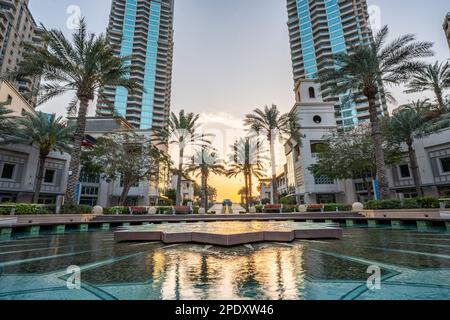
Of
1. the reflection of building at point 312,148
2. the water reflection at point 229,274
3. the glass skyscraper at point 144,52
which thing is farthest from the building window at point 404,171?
the glass skyscraper at point 144,52

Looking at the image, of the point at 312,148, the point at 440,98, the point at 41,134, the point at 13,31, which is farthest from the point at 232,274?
the point at 13,31

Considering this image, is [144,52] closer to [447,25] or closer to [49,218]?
[49,218]

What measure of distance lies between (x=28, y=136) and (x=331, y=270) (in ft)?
106

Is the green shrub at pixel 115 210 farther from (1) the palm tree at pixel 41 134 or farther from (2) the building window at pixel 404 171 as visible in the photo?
(2) the building window at pixel 404 171

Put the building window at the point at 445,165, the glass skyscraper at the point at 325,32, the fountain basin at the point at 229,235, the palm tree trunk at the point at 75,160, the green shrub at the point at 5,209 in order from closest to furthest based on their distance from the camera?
the fountain basin at the point at 229,235
the green shrub at the point at 5,209
the palm tree trunk at the point at 75,160
the building window at the point at 445,165
the glass skyscraper at the point at 325,32

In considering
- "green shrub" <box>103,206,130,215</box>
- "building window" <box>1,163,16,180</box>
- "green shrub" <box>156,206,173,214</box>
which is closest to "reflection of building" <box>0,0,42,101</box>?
"building window" <box>1,163,16,180</box>

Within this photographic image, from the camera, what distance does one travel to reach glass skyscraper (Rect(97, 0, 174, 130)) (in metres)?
75.7

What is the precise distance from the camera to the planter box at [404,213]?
13787mm

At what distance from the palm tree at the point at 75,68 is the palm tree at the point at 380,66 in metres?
19.7

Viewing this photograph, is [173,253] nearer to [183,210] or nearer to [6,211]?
[6,211]

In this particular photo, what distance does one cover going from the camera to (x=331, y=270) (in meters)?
4.40

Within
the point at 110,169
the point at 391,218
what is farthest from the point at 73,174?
the point at 391,218

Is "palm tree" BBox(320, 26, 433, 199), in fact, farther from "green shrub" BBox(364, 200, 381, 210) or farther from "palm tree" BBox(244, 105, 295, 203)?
"palm tree" BBox(244, 105, 295, 203)
